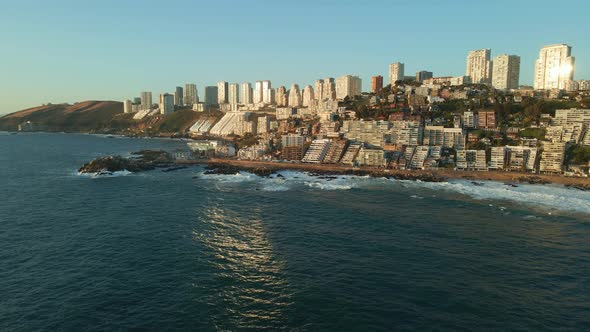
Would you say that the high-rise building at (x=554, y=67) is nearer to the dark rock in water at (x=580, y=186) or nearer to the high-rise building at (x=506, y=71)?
the high-rise building at (x=506, y=71)

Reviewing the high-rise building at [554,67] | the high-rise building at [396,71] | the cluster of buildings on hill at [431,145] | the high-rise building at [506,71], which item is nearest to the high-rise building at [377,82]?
the high-rise building at [396,71]

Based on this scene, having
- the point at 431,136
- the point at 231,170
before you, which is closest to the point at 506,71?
the point at 431,136

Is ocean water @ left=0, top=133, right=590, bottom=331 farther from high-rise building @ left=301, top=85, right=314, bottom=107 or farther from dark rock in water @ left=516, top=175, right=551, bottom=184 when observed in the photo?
high-rise building @ left=301, top=85, right=314, bottom=107

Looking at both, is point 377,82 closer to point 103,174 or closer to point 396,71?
point 396,71

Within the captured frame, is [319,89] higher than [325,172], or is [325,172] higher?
[319,89]

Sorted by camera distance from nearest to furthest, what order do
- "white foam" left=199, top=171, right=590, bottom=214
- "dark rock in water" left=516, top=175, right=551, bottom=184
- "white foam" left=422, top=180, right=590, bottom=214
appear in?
"white foam" left=422, top=180, right=590, bottom=214 → "white foam" left=199, top=171, right=590, bottom=214 → "dark rock in water" left=516, top=175, right=551, bottom=184

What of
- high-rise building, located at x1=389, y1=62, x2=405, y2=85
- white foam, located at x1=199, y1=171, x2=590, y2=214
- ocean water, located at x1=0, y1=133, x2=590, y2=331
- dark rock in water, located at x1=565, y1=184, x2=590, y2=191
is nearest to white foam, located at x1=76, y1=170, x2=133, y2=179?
ocean water, located at x1=0, y1=133, x2=590, y2=331
